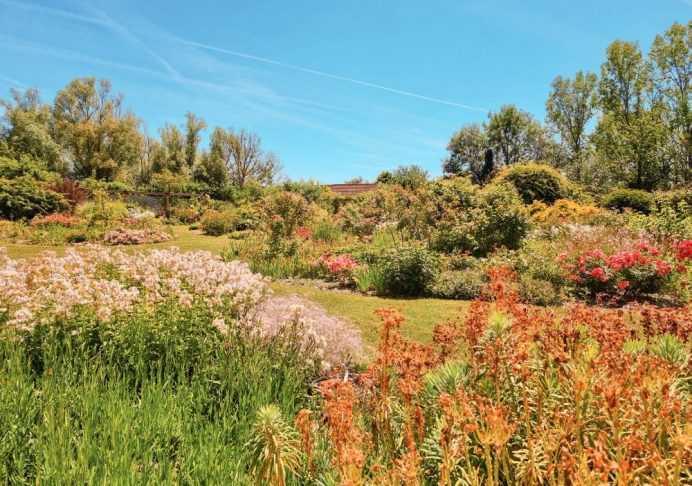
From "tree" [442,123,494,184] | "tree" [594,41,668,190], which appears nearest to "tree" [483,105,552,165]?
"tree" [442,123,494,184]

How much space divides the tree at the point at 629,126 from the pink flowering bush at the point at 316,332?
33.9 metres

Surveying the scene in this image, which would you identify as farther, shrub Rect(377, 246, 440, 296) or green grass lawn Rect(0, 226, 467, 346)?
shrub Rect(377, 246, 440, 296)

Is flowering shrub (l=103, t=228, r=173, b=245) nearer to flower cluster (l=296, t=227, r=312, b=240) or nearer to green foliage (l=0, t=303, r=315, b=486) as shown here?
flower cluster (l=296, t=227, r=312, b=240)

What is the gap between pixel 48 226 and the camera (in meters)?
17.4

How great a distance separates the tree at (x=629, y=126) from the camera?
30.8m

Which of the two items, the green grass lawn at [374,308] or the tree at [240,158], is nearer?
the green grass lawn at [374,308]

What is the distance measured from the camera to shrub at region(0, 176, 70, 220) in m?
18.8

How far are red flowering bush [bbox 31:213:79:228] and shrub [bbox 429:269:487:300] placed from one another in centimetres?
1650

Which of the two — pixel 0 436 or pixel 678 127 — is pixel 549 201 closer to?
pixel 678 127

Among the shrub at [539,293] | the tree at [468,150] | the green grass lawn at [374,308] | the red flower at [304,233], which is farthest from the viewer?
the tree at [468,150]

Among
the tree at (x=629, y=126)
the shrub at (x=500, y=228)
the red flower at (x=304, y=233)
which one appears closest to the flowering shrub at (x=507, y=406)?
the shrub at (x=500, y=228)

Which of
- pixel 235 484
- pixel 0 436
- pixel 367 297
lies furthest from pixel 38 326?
pixel 367 297

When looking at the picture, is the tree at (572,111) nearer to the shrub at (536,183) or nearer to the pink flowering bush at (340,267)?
the shrub at (536,183)

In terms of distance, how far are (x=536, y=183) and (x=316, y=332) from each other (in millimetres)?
20161
